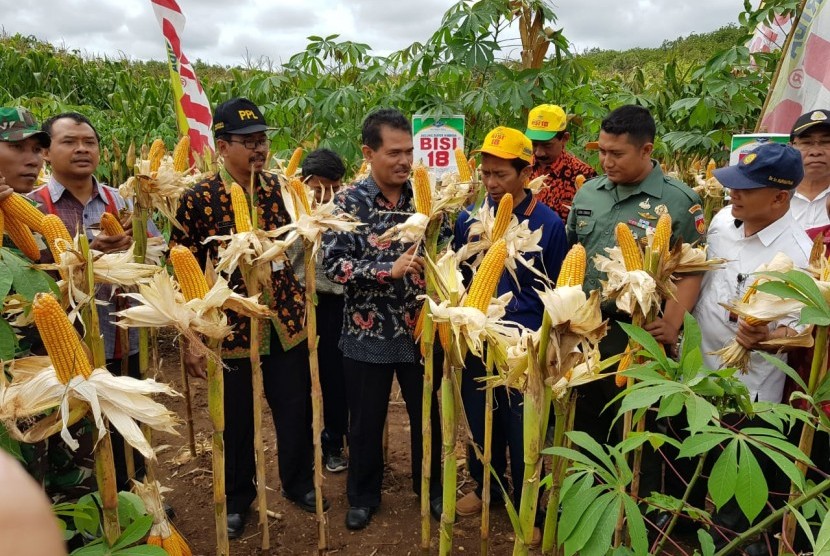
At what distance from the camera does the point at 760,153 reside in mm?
2400

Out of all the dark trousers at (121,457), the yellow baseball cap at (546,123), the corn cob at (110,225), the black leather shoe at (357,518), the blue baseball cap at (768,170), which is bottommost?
the black leather shoe at (357,518)

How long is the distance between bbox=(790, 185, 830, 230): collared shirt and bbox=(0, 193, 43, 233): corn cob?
3656 mm

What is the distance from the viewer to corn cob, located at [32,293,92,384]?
1.34 m

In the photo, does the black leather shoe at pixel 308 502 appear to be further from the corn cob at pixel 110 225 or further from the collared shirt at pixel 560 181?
the collared shirt at pixel 560 181

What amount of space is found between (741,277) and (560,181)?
178 cm

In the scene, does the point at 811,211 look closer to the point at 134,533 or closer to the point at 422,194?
the point at 422,194

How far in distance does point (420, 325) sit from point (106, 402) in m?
1.27

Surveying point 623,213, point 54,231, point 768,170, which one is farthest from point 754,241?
point 54,231

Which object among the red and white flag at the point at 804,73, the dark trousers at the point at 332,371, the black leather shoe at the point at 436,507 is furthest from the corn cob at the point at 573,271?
the red and white flag at the point at 804,73

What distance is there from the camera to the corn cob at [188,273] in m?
1.75

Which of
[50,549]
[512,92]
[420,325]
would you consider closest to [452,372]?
[420,325]

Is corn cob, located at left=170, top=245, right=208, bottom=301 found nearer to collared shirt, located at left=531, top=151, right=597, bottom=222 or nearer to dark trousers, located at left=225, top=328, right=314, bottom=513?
dark trousers, located at left=225, top=328, right=314, bottom=513

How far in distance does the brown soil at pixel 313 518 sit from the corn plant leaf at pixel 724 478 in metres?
1.86

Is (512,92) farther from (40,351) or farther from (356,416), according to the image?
(40,351)
